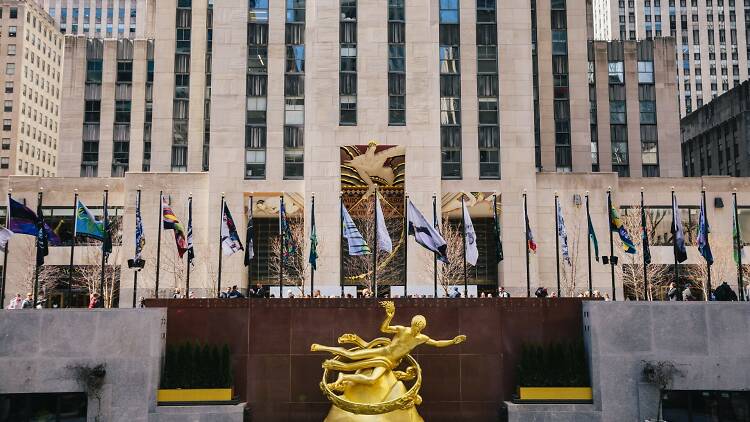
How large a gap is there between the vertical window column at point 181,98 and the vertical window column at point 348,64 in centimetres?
2030

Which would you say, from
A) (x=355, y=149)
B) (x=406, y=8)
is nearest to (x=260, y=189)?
(x=355, y=149)

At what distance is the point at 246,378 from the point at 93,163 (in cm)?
6106

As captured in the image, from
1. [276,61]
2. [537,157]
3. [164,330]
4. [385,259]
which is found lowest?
[164,330]

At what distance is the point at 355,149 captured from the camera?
2467 inches

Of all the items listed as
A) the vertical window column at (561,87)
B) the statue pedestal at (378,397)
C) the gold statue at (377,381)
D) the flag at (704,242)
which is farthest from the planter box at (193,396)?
the vertical window column at (561,87)

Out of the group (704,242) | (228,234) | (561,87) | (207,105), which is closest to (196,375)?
(228,234)

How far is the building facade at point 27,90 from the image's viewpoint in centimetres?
12725

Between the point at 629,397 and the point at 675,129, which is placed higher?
the point at 675,129

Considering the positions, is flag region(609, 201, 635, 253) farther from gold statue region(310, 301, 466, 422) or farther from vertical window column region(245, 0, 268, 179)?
vertical window column region(245, 0, 268, 179)

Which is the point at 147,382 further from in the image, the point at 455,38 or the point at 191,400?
the point at 455,38

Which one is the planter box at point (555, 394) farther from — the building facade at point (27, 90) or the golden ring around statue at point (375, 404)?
the building facade at point (27, 90)

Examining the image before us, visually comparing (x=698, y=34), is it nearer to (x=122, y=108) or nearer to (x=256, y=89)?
(x=256, y=89)

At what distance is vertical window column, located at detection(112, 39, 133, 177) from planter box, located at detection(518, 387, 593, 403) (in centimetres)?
A: 6370

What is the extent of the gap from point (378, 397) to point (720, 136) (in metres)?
83.9
